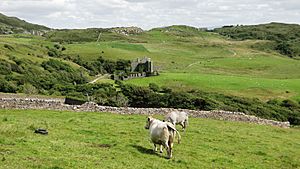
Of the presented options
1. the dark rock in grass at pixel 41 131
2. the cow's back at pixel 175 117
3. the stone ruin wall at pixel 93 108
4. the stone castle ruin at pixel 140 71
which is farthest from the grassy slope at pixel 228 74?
the dark rock in grass at pixel 41 131

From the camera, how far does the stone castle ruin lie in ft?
A: 340

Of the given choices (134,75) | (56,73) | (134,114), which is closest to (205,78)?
(134,75)

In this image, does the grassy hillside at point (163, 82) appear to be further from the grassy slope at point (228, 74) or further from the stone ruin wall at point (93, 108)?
the stone ruin wall at point (93, 108)

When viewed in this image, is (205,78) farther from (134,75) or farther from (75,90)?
(75,90)

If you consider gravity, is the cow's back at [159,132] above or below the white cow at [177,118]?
above

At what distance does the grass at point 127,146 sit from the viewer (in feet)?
58.6

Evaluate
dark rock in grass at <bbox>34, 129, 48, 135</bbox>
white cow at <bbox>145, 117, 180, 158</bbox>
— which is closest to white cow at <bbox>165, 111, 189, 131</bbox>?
white cow at <bbox>145, 117, 180, 158</bbox>

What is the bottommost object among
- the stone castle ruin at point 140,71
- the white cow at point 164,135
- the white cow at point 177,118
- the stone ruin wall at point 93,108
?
the stone castle ruin at point 140,71

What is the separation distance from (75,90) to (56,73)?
85.7ft

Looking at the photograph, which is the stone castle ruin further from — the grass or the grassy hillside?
the grass

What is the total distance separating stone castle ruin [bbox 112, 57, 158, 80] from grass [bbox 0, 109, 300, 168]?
6899 cm

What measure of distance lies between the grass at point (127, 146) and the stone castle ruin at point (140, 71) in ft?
226

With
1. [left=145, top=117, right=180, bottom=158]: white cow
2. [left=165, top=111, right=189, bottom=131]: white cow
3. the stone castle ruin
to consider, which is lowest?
the stone castle ruin

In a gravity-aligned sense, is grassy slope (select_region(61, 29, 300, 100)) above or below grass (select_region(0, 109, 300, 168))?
below
